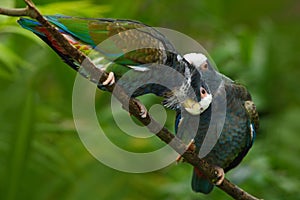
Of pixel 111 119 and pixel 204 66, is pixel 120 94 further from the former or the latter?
pixel 111 119

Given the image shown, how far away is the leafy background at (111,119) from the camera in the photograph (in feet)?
4.50

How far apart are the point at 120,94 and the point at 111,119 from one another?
34.7 inches

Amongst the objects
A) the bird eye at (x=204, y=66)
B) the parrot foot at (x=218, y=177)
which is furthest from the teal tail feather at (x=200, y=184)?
the bird eye at (x=204, y=66)

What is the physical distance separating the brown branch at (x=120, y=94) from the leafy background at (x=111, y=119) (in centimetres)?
37

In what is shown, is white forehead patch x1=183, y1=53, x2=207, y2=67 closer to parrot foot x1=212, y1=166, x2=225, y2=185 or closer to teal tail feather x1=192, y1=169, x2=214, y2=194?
parrot foot x1=212, y1=166, x2=225, y2=185

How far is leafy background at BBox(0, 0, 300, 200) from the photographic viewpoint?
137 centimetres

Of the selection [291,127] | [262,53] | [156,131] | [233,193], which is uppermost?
[156,131]

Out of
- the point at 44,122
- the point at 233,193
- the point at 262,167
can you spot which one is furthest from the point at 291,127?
the point at 233,193

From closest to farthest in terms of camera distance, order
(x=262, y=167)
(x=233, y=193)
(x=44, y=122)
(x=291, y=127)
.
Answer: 1. (x=233, y=193)
2. (x=262, y=167)
3. (x=44, y=122)
4. (x=291, y=127)

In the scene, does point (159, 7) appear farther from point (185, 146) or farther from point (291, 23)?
point (185, 146)

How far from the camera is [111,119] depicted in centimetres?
162

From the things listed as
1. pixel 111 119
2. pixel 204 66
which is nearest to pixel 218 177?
pixel 204 66

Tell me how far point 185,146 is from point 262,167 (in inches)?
22.3

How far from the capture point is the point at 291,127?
5.89ft
